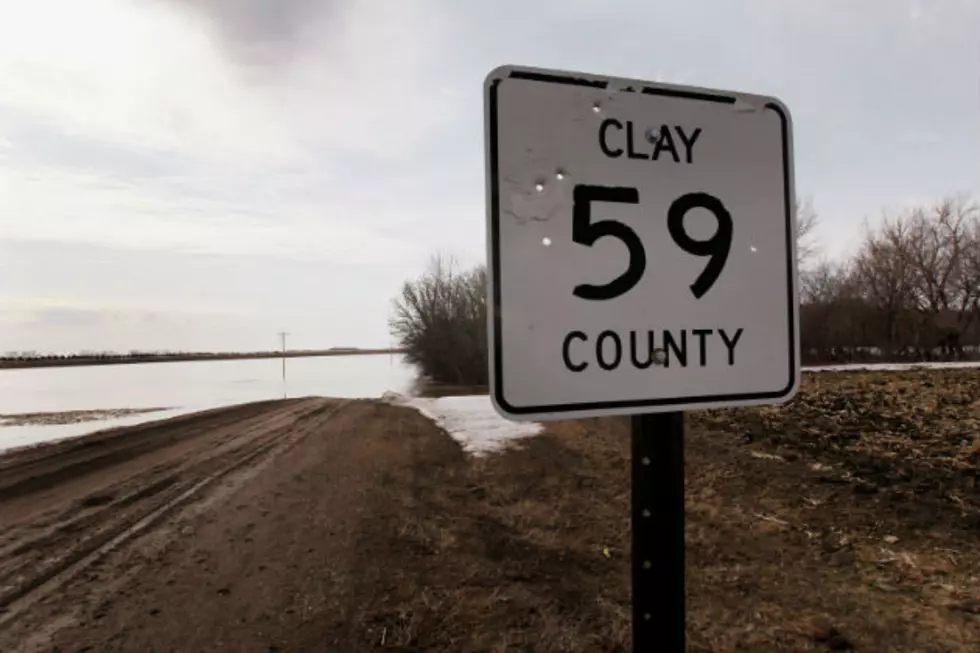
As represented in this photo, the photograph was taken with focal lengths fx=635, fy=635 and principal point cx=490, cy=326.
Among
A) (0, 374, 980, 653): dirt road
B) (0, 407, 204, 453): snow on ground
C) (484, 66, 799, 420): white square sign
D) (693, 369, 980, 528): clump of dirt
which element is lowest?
(0, 407, 204, 453): snow on ground

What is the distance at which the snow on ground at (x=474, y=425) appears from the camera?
37.9ft

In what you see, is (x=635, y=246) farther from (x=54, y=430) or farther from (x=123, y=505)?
(x=54, y=430)

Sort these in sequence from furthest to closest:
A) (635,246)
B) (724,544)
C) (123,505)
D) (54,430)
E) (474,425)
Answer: (54,430)
(474,425)
(123,505)
(724,544)
(635,246)

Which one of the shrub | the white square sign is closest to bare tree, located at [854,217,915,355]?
the shrub

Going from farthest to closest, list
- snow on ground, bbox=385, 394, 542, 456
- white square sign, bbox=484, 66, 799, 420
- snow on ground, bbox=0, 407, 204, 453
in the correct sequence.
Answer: snow on ground, bbox=0, 407, 204, 453 → snow on ground, bbox=385, 394, 542, 456 → white square sign, bbox=484, 66, 799, 420

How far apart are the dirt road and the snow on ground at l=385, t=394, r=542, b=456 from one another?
1.06 metres

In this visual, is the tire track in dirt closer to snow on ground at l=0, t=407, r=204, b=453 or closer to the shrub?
snow on ground at l=0, t=407, r=204, b=453

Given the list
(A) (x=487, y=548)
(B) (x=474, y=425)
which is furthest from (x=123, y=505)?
(B) (x=474, y=425)

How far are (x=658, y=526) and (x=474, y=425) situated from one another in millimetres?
12965

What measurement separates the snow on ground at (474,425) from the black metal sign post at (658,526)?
746cm

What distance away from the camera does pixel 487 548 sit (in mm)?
5762

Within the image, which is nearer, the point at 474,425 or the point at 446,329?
the point at 474,425

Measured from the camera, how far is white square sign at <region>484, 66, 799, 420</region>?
3.67 feet

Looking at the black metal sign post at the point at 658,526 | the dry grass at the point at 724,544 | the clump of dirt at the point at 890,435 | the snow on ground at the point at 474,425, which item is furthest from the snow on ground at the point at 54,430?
the black metal sign post at the point at 658,526
